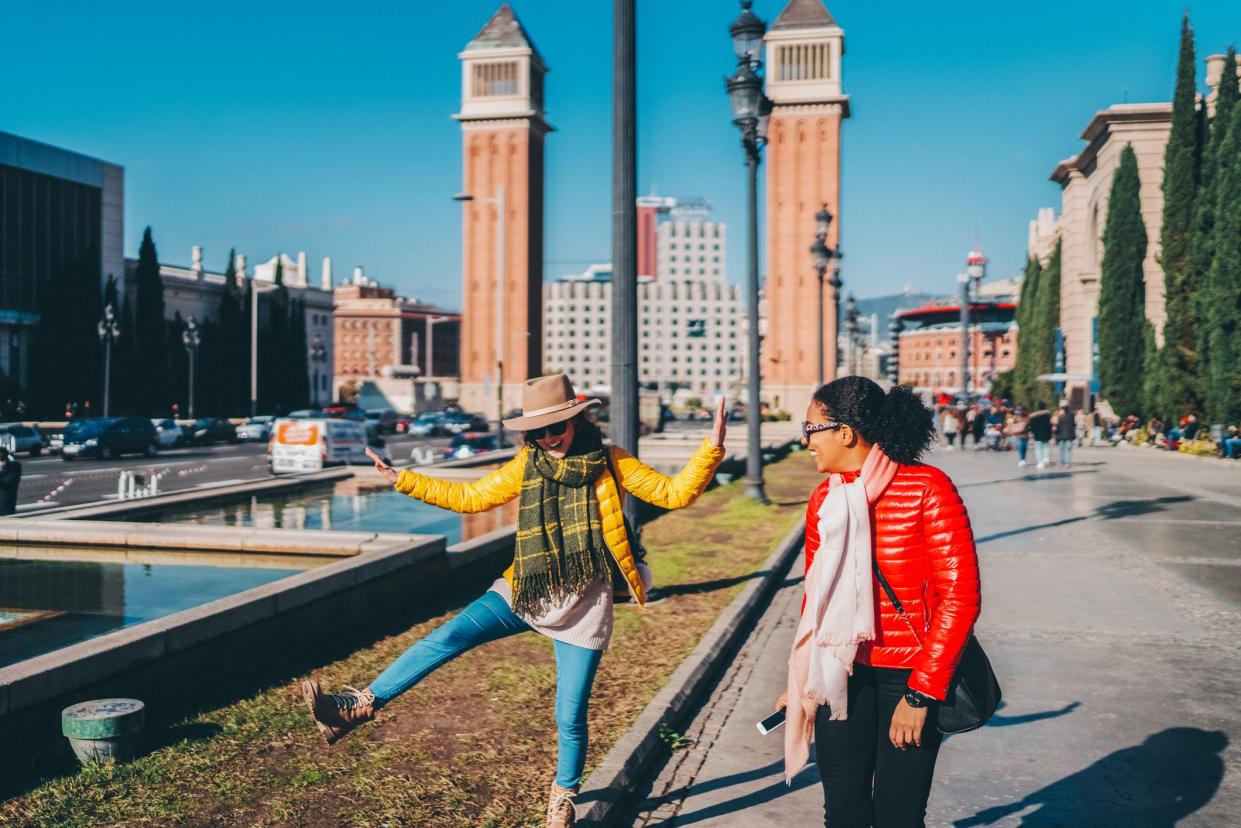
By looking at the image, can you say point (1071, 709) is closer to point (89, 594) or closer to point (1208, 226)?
point (89, 594)

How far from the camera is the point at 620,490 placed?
4.53 metres

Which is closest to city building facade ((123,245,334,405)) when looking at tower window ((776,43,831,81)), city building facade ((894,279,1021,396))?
tower window ((776,43,831,81))

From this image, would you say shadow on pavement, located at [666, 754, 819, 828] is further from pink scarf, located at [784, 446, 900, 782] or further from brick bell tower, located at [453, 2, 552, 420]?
brick bell tower, located at [453, 2, 552, 420]

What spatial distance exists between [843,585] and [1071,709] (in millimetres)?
3919

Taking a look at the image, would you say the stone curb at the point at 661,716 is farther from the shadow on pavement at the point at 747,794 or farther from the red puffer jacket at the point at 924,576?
the red puffer jacket at the point at 924,576

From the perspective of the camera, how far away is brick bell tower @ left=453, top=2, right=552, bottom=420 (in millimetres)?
95125

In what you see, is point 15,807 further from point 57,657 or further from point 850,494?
point 850,494

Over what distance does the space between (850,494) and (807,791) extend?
97.4 inches

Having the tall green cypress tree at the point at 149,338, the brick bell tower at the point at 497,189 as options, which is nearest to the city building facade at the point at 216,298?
the tall green cypress tree at the point at 149,338

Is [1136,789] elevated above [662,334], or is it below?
below

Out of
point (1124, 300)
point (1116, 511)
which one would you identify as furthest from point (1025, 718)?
point (1124, 300)

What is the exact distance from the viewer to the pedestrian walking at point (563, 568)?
422 cm

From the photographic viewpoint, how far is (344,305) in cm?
16400

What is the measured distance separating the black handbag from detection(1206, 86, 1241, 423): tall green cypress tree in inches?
1357
